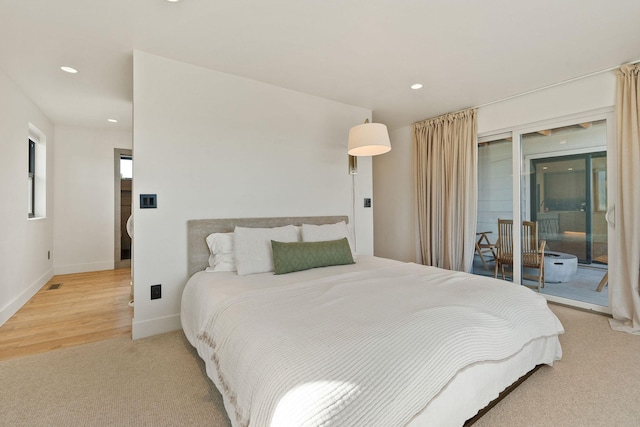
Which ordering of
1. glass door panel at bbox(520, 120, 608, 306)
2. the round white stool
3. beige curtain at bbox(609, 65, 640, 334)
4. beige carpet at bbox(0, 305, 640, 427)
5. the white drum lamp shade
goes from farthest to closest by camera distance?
the round white stool
glass door panel at bbox(520, 120, 608, 306)
the white drum lamp shade
beige curtain at bbox(609, 65, 640, 334)
beige carpet at bbox(0, 305, 640, 427)

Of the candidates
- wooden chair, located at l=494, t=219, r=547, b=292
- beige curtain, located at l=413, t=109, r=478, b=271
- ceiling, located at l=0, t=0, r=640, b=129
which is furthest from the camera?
beige curtain, located at l=413, t=109, r=478, b=271

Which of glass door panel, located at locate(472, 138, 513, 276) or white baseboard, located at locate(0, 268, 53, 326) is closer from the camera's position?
white baseboard, located at locate(0, 268, 53, 326)

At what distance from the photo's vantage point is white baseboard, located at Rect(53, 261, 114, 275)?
4.72 meters

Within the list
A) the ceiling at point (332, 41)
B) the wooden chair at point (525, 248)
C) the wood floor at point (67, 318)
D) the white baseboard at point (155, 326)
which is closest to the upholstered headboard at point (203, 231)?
the white baseboard at point (155, 326)

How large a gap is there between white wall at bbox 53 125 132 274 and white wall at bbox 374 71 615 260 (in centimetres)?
478

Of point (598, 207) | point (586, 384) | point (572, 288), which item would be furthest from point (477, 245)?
point (586, 384)

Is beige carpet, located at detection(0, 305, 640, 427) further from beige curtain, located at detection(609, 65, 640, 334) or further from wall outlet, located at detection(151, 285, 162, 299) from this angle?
beige curtain, located at detection(609, 65, 640, 334)

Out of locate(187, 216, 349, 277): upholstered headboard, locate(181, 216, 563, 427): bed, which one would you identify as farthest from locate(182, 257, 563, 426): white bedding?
locate(187, 216, 349, 277): upholstered headboard

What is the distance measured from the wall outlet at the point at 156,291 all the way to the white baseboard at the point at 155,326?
7.8 inches

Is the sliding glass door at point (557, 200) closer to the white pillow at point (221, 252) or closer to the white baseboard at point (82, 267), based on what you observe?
the white pillow at point (221, 252)

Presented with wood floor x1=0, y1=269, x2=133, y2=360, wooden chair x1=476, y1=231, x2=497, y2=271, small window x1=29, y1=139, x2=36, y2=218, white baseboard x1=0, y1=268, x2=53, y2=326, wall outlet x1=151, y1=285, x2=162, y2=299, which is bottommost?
wood floor x1=0, y1=269, x2=133, y2=360

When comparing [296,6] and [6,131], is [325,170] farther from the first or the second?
[6,131]

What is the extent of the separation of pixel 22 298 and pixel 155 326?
2000 millimetres

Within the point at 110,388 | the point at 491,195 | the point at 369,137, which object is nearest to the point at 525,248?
the point at 491,195
